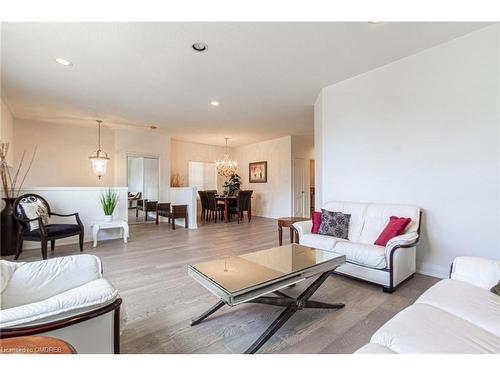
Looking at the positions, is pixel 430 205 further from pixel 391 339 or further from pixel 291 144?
pixel 291 144

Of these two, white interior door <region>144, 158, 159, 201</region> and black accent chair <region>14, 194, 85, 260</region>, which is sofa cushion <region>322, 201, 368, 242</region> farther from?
white interior door <region>144, 158, 159, 201</region>

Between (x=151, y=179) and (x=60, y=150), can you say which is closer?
(x=60, y=150)

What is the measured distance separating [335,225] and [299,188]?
4.32 metres

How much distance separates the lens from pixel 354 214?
10.6 ft

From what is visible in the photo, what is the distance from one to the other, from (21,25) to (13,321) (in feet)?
9.31

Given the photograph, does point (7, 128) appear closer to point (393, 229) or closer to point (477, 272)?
Result: point (393, 229)

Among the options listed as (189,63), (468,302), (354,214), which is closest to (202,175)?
(189,63)

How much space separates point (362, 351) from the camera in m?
1.03

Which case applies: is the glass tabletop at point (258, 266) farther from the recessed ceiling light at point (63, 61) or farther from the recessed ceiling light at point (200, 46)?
the recessed ceiling light at point (63, 61)

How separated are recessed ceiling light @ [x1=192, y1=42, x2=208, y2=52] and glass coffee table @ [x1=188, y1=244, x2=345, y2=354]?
2364mm

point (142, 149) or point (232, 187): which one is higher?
point (142, 149)

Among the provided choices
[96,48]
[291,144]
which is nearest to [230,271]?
[96,48]

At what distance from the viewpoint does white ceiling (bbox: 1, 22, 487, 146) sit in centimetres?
238

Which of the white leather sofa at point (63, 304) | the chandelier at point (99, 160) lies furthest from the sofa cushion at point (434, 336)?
the chandelier at point (99, 160)
